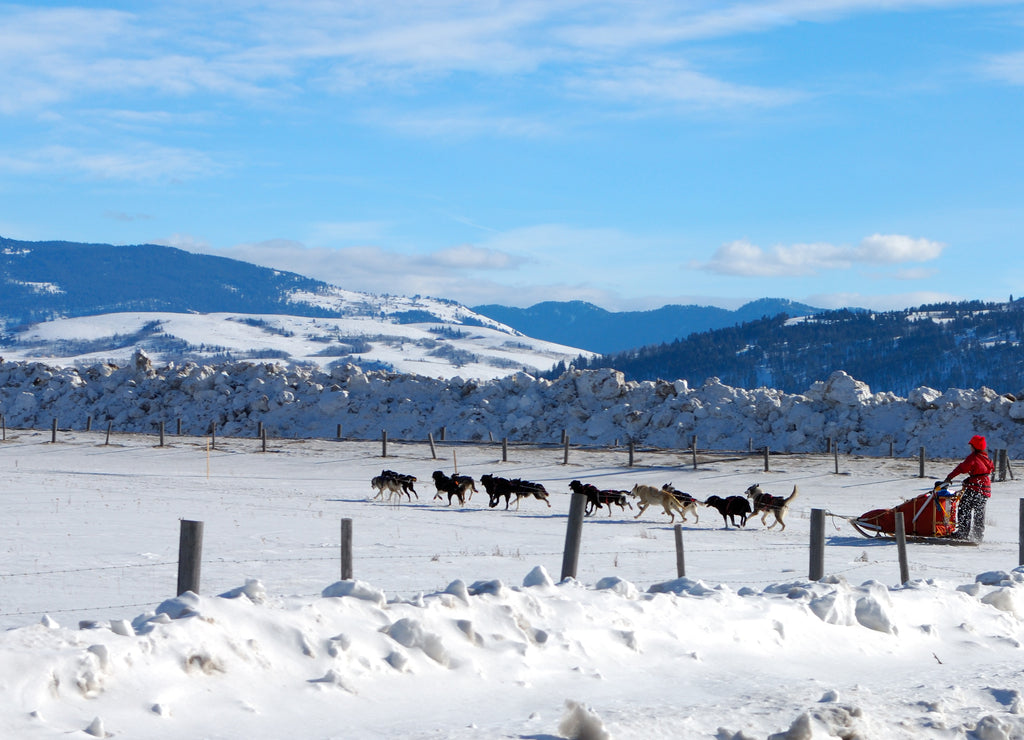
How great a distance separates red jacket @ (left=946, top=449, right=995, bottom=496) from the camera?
19.4 metres

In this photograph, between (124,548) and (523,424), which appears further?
(523,424)

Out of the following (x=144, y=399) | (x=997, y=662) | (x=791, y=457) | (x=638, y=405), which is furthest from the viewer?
(x=144, y=399)

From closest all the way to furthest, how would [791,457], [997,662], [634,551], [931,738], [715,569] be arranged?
1. [931,738]
2. [997,662]
3. [715,569]
4. [634,551]
5. [791,457]

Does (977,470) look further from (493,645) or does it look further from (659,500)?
(493,645)

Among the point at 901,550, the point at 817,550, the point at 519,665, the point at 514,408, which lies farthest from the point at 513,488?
the point at 514,408

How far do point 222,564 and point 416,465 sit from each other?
1021 inches

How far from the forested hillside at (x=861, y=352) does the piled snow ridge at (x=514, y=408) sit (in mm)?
75228

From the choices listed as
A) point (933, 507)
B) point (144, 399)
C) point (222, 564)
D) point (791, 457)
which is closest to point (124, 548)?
point (222, 564)

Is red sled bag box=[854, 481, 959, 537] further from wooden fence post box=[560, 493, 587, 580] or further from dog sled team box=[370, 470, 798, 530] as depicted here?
wooden fence post box=[560, 493, 587, 580]

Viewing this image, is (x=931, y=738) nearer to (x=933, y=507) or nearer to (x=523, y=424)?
(x=933, y=507)

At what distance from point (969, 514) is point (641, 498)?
8.09m

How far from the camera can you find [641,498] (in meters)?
25.6

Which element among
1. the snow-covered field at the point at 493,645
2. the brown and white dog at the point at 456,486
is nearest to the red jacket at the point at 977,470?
the snow-covered field at the point at 493,645

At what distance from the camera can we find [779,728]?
23.6 ft
